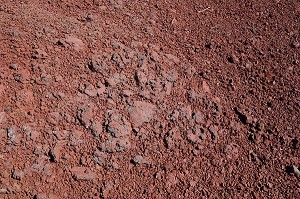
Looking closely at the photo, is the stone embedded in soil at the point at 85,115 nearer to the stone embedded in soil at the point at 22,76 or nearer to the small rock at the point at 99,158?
the small rock at the point at 99,158

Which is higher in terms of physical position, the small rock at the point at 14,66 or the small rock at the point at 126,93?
the small rock at the point at 126,93

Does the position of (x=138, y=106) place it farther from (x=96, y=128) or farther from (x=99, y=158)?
(x=99, y=158)

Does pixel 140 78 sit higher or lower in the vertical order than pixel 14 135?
higher

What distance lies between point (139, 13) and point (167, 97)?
2.75 ft

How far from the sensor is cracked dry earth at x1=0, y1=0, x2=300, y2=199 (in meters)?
2.29

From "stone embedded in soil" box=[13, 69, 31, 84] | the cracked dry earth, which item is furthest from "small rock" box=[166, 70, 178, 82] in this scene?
"stone embedded in soil" box=[13, 69, 31, 84]

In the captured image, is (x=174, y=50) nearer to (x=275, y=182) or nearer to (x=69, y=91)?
(x=69, y=91)

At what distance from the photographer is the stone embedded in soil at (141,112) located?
2.43m

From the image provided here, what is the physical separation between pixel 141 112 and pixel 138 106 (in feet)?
0.16

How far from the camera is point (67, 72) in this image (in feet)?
8.14

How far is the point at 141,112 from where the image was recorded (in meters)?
2.45

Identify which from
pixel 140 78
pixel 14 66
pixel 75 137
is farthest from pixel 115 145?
pixel 14 66

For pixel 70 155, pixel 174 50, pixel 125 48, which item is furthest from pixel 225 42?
pixel 70 155

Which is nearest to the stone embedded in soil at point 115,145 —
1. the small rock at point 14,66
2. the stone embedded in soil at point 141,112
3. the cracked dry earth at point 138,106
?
the cracked dry earth at point 138,106
